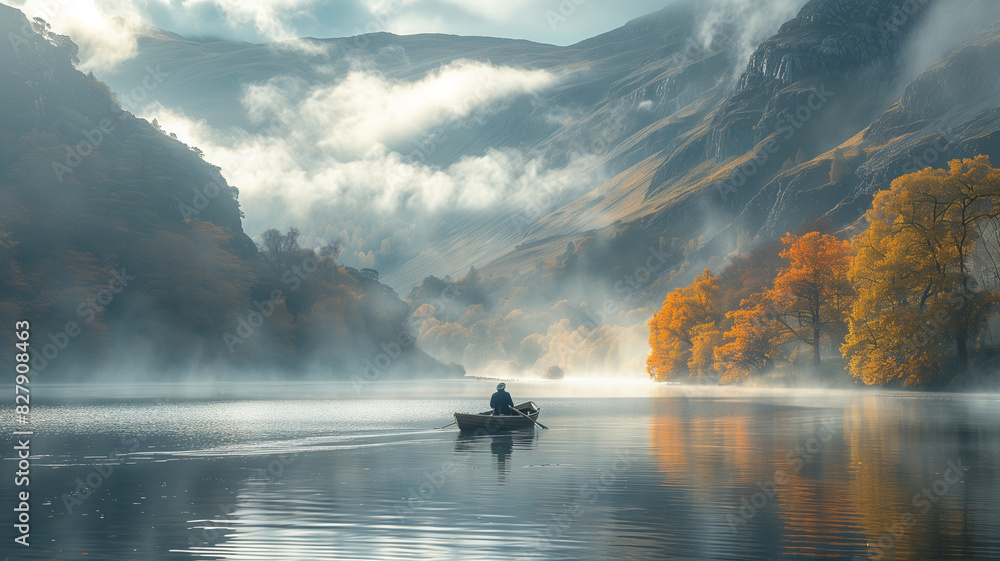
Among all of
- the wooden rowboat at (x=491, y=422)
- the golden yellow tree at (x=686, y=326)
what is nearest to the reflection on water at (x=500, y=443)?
the wooden rowboat at (x=491, y=422)

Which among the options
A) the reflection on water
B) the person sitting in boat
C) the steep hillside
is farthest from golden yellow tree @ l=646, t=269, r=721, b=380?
the reflection on water

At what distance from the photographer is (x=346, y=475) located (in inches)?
1559

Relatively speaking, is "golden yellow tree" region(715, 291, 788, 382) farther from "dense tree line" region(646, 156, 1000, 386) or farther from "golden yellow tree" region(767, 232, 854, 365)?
"dense tree line" region(646, 156, 1000, 386)

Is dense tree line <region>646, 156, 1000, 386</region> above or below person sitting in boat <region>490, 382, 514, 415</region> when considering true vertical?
above

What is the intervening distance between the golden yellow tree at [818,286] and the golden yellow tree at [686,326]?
27041mm

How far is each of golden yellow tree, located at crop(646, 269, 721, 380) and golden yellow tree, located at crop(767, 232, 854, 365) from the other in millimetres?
27041

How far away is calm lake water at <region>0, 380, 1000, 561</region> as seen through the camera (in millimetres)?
23938

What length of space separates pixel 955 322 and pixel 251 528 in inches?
3466

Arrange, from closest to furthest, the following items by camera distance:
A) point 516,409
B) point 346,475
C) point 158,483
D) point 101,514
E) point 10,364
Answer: point 101,514
point 158,483
point 346,475
point 516,409
point 10,364

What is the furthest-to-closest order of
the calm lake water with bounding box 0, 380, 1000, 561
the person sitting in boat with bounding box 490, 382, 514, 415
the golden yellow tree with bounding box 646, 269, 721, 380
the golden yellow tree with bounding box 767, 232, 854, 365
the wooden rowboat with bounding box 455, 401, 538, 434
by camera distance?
the golden yellow tree with bounding box 646, 269, 721, 380 → the golden yellow tree with bounding box 767, 232, 854, 365 → the person sitting in boat with bounding box 490, 382, 514, 415 → the wooden rowboat with bounding box 455, 401, 538, 434 → the calm lake water with bounding box 0, 380, 1000, 561

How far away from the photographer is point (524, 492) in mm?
34000

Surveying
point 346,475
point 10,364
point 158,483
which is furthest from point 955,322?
point 10,364

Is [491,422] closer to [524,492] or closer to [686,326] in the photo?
[524,492]

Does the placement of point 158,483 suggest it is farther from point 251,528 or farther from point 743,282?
point 743,282
